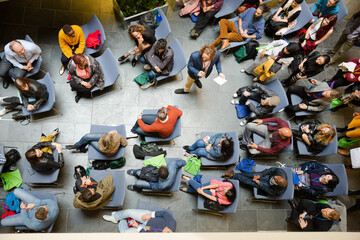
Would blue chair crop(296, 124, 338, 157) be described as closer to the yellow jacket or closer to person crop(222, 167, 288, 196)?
person crop(222, 167, 288, 196)

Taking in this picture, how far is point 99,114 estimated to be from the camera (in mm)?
4594

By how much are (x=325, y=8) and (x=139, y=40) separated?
3970 mm

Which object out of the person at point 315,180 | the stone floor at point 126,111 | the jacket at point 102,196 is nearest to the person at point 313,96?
the stone floor at point 126,111

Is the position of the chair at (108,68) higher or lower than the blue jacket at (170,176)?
higher

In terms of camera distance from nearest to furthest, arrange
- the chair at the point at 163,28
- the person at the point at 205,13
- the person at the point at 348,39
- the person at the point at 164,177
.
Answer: the person at the point at 164,177, the chair at the point at 163,28, the person at the point at 348,39, the person at the point at 205,13

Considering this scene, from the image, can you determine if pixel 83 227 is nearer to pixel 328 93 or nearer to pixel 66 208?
pixel 66 208

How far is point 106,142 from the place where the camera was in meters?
3.56

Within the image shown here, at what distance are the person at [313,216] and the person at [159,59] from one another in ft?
11.1

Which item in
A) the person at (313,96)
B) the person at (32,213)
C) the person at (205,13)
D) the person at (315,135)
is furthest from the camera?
the person at (205,13)

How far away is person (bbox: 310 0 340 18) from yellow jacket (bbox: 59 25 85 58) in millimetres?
4934

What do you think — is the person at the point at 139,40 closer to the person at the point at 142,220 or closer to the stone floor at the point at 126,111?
the stone floor at the point at 126,111

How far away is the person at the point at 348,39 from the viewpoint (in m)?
4.70

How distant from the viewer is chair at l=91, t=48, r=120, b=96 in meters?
4.23

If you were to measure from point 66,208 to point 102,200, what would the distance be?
1.03 meters
